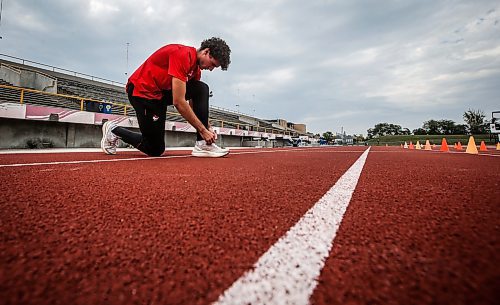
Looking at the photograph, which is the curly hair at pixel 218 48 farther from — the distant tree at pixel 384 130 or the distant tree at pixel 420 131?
the distant tree at pixel 384 130

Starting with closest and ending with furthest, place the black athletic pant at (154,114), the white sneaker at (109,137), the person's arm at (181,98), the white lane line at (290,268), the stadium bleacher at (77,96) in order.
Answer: the white lane line at (290,268), the person's arm at (181,98), the black athletic pant at (154,114), the white sneaker at (109,137), the stadium bleacher at (77,96)

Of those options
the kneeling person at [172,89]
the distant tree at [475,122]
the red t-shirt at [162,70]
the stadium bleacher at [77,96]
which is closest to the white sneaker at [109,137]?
the kneeling person at [172,89]

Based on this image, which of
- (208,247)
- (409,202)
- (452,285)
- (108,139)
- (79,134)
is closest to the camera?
(452,285)

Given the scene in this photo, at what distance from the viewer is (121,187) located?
4.52 feet

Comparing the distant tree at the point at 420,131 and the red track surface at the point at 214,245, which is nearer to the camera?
the red track surface at the point at 214,245

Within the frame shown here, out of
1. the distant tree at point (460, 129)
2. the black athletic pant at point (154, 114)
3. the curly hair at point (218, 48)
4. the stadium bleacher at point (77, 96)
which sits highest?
the distant tree at point (460, 129)

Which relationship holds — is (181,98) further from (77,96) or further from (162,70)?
(77,96)

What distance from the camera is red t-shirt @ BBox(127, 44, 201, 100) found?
268 cm

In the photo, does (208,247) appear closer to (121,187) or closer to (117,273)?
(117,273)

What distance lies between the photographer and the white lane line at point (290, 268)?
439 millimetres

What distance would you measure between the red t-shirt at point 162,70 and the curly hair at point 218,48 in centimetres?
Answer: 20

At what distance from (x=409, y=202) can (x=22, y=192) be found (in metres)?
1.85

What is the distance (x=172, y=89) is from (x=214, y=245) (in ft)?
7.79

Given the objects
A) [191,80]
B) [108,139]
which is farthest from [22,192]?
[108,139]
